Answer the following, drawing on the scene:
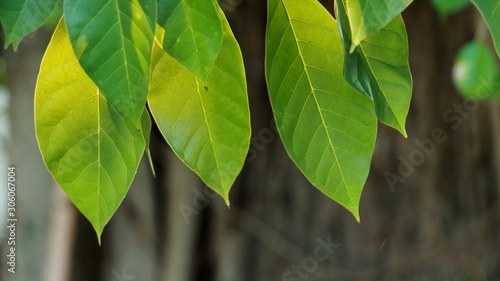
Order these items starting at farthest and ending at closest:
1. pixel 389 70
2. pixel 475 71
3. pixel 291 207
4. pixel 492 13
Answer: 1. pixel 291 207
2. pixel 475 71
3. pixel 389 70
4. pixel 492 13

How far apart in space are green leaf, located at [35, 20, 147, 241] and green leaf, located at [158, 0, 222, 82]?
10 cm

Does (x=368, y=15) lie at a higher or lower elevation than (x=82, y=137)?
higher

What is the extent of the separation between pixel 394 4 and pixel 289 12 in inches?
6.5

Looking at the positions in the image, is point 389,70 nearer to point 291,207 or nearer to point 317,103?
point 317,103

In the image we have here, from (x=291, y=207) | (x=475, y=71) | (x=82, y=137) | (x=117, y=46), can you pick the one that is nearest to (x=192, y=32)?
(x=117, y=46)

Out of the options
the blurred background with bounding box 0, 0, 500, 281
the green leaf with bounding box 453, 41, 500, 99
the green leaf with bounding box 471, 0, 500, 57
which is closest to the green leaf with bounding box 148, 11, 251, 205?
the green leaf with bounding box 471, 0, 500, 57

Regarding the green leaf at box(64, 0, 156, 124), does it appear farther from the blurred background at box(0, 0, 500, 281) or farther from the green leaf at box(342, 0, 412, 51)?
the blurred background at box(0, 0, 500, 281)

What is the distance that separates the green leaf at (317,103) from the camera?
0.62m

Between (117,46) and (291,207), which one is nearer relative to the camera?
(117,46)

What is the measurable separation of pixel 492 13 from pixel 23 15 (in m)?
0.38

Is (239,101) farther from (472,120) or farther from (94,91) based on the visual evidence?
(472,120)

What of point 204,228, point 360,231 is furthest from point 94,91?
point 204,228

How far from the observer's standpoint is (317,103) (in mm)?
633

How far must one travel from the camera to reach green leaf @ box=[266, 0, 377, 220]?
2.03 ft
